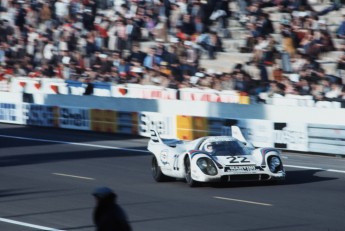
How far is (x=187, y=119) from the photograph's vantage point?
1033 inches

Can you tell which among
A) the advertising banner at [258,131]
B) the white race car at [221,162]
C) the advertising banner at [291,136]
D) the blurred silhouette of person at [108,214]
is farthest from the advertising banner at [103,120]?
the blurred silhouette of person at [108,214]

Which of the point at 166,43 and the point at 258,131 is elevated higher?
the point at 166,43

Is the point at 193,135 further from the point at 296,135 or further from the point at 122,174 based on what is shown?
the point at 122,174

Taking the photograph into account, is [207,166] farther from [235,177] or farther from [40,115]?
[40,115]

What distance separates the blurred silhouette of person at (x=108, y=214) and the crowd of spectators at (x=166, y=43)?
54.0ft

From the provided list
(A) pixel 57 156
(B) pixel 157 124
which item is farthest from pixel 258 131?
(A) pixel 57 156

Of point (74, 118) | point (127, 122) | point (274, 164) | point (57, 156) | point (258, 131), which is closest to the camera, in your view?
point (274, 164)

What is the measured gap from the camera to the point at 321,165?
20.8 metres

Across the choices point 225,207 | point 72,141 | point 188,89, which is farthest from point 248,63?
point 225,207

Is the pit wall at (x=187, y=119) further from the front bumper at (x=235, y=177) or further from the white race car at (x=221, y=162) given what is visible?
the front bumper at (x=235, y=177)

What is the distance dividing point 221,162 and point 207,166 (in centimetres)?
27

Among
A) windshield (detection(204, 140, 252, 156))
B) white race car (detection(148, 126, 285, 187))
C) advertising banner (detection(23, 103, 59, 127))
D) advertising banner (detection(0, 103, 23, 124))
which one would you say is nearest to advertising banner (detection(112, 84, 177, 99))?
advertising banner (detection(23, 103, 59, 127))

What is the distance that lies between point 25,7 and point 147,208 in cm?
2318

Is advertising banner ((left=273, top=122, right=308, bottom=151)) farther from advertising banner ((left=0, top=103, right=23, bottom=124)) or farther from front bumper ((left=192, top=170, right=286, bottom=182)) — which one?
advertising banner ((left=0, top=103, right=23, bottom=124))
